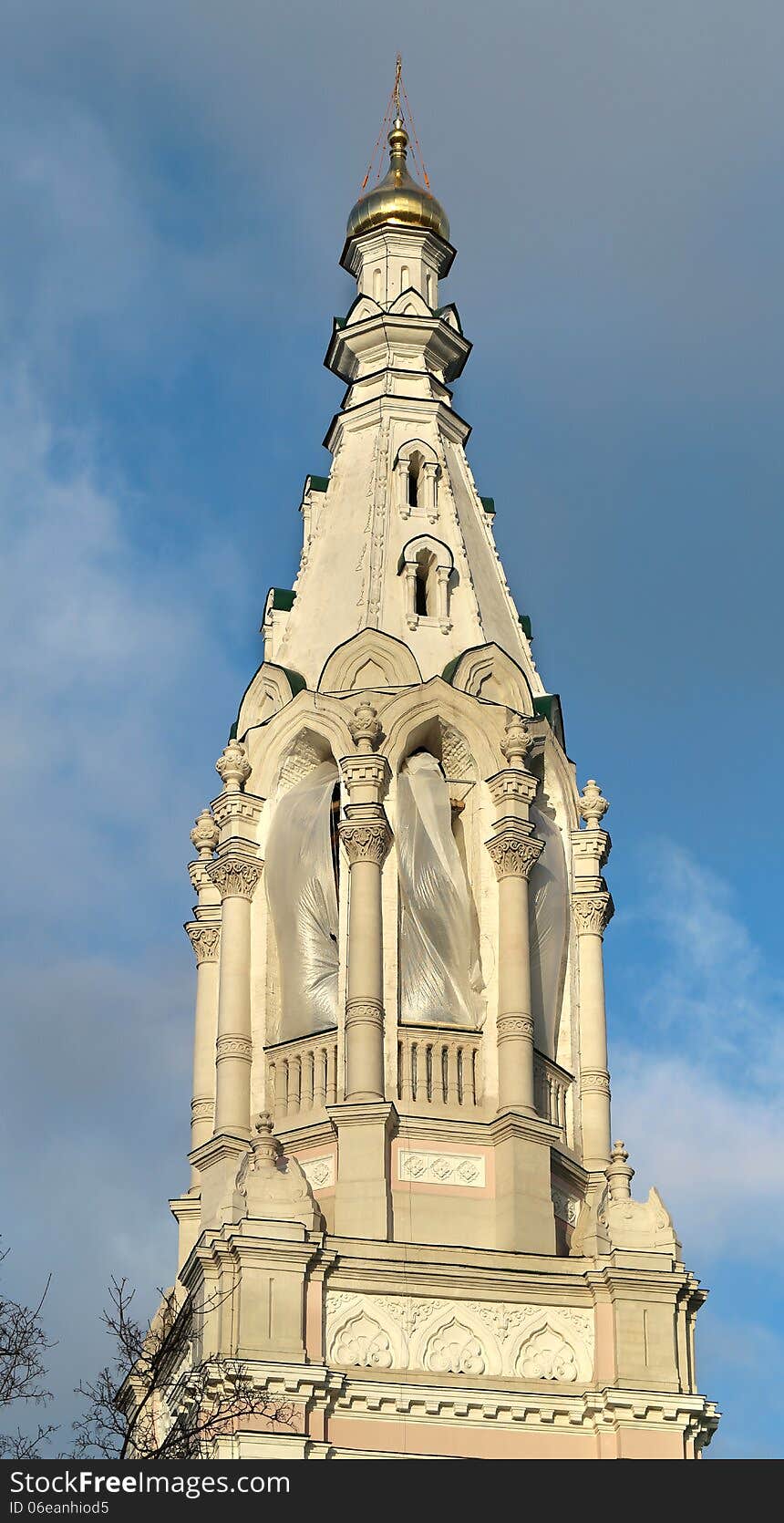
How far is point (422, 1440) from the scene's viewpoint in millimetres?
39594

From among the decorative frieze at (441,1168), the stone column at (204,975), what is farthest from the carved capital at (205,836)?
the decorative frieze at (441,1168)

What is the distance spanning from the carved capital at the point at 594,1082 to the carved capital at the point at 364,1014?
14.1 feet

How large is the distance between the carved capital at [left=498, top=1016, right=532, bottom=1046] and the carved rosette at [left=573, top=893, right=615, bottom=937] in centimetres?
363

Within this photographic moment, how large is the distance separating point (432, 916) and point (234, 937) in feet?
10.4

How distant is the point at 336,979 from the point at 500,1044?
2821mm

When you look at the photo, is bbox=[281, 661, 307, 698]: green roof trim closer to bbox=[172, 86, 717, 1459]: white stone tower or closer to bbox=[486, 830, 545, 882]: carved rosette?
bbox=[172, 86, 717, 1459]: white stone tower

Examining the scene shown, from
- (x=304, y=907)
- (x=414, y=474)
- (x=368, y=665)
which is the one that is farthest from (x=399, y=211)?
(x=304, y=907)

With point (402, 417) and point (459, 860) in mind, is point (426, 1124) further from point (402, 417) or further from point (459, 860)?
point (402, 417)

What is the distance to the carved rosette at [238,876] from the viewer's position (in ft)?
150

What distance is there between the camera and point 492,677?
46844mm

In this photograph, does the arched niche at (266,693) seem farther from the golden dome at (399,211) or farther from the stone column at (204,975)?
the golden dome at (399,211)

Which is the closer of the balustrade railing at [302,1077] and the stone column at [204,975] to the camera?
the balustrade railing at [302,1077]

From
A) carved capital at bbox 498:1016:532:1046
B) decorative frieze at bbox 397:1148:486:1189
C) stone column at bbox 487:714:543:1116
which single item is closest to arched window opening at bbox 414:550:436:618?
stone column at bbox 487:714:543:1116
